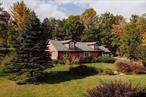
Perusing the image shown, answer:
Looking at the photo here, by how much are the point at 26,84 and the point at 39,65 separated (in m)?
3.26

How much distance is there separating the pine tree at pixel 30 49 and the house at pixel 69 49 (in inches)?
817

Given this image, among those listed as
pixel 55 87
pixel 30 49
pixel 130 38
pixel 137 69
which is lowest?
pixel 55 87

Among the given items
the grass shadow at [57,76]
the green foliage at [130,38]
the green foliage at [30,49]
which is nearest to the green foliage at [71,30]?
the green foliage at [130,38]

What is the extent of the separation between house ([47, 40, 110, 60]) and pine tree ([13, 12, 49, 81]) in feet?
68.1

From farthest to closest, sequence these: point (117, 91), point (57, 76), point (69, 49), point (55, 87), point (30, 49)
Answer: point (69, 49), point (57, 76), point (30, 49), point (55, 87), point (117, 91)

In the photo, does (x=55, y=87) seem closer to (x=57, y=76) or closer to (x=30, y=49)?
(x=57, y=76)

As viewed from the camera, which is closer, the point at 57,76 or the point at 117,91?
the point at 117,91

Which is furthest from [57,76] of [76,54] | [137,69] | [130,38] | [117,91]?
[117,91]

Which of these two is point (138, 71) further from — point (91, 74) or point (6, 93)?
point (6, 93)

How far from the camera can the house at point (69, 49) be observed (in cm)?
6278

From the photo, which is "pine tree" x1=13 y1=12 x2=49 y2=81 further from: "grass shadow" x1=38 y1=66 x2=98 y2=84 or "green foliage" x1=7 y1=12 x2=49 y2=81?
"grass shadow" x1=38 y1=66 x2=98 y2=84

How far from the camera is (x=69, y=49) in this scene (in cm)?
6488

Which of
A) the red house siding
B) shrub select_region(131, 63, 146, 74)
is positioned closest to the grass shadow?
shrub select_region(131, 63, 146, 74)

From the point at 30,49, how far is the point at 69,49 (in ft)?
83.9
